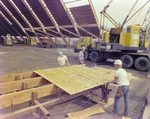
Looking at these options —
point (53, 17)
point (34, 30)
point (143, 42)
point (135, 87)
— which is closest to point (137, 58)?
point (143, 42)

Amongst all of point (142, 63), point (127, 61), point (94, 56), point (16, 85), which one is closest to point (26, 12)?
point (94, 56)

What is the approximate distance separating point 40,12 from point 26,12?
3.04 meters

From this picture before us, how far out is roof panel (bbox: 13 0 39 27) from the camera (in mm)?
19708

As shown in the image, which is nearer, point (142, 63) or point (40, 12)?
point (142, 63)

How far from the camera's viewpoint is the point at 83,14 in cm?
1758

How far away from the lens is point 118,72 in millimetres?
3420

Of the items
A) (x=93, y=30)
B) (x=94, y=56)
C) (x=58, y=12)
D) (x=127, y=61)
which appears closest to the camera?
(x=127, y=61)

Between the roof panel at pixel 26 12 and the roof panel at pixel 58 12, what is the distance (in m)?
4.65

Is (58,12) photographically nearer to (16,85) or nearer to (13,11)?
(13,11)

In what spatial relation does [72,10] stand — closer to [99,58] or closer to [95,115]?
[99,58]

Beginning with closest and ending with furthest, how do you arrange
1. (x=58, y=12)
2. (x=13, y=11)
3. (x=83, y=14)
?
1. (x=83, y=14)
2. (x=58, y=12)
3. (x=13, y=11)

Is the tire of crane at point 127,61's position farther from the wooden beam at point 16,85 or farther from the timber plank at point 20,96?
the timber plank at point 20,96

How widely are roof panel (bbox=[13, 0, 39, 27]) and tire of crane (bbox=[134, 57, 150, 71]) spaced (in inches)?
751

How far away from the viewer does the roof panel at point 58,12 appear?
17794 millimetres
